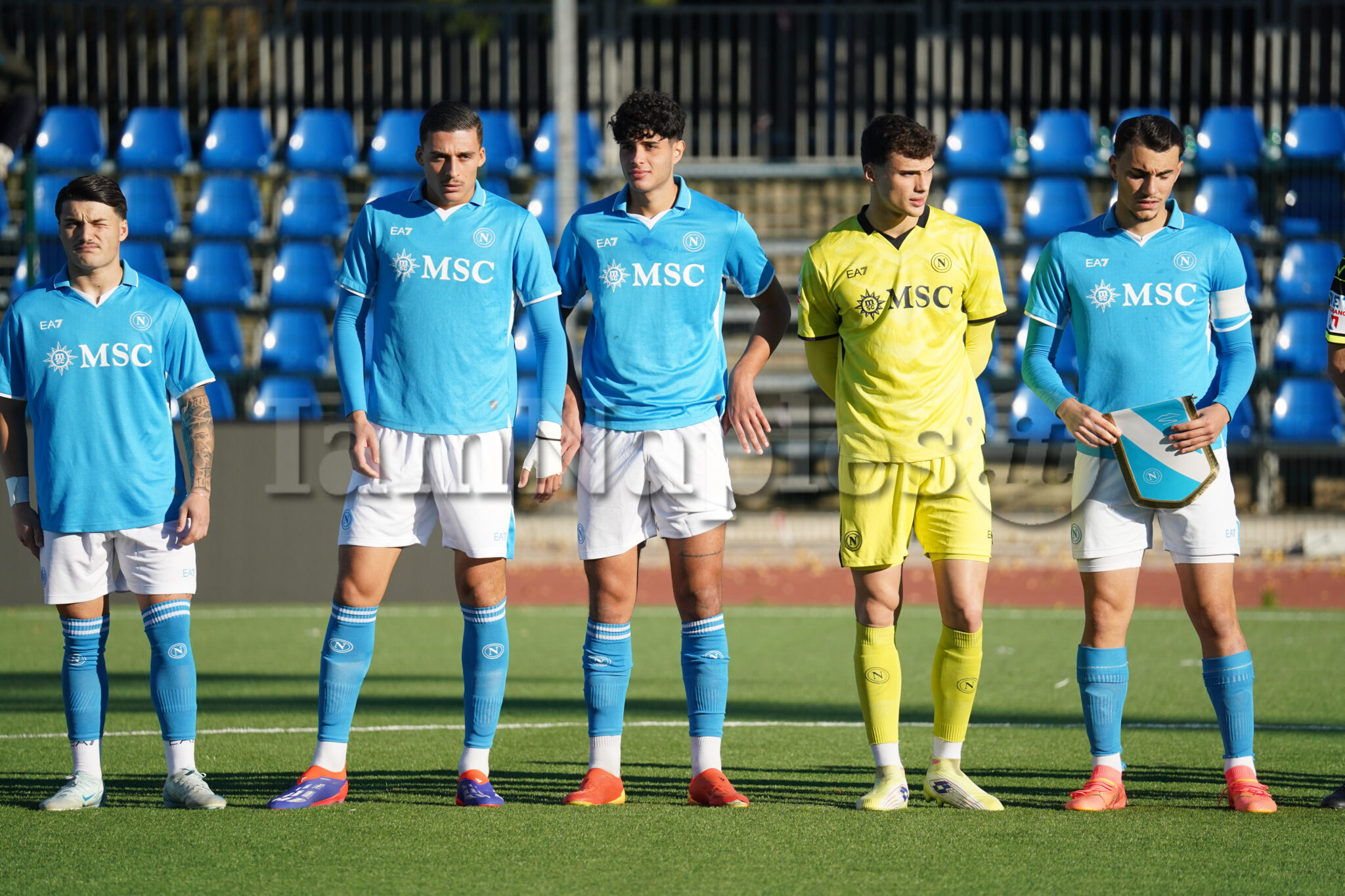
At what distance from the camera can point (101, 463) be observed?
4504 millimetres

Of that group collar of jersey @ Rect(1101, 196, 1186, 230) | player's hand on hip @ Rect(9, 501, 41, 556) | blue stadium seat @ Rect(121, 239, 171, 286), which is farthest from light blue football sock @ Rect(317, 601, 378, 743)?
blue stadium seat @ Rect(121, 239, 171, 286)

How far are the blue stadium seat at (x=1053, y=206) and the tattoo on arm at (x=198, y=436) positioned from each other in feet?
34.5

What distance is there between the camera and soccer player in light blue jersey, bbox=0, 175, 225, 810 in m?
4.51

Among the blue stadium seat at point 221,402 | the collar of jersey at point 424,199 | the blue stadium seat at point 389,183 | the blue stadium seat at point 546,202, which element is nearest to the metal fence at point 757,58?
the blue stadium seat at point 546,202

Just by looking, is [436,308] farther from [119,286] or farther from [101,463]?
[101,463]

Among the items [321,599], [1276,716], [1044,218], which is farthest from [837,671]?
[1044,218]

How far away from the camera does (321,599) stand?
10.4 meters

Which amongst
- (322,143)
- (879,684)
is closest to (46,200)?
(322,143)

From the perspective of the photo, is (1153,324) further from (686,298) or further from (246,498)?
(246,498)

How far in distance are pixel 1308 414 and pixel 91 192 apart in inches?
445

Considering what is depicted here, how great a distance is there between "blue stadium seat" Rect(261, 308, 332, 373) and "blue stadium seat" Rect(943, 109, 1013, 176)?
248 inches

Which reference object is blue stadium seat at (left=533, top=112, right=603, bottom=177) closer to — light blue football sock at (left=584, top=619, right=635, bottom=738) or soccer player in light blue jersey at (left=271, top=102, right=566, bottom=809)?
soccer player in light blue jersey at (left=271, top=102, right=566, bottom=809)

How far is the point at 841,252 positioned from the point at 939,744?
1.60m

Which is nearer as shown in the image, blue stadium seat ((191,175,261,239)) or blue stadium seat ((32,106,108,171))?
blue stadium seat ((191,175,261,239))
